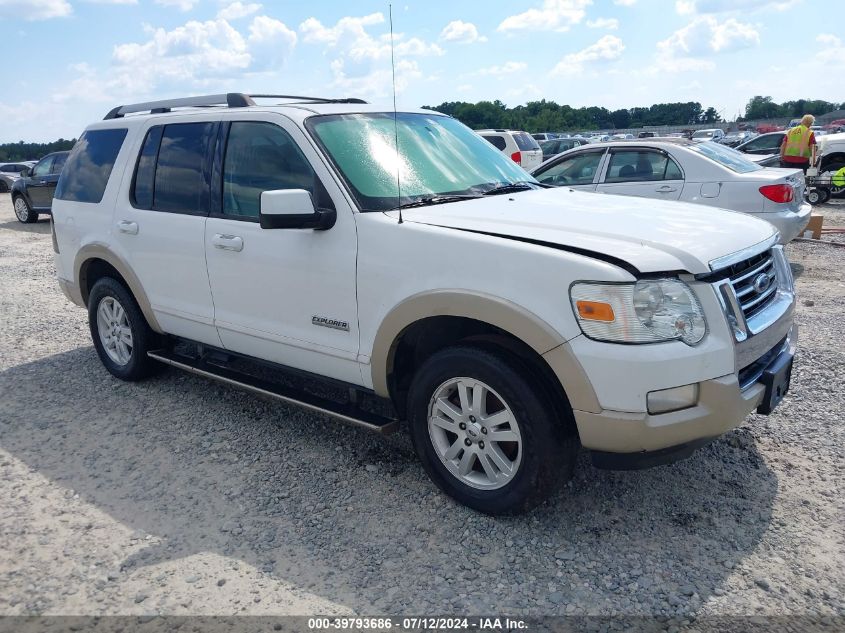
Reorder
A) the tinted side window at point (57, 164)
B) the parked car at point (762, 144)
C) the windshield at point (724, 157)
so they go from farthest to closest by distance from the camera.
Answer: the parked car at point (762, 144) < the tinted side window at point (57, 164) < the windshield at point (724, 157)

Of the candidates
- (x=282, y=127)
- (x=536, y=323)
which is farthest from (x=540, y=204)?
(x=282, y=127)

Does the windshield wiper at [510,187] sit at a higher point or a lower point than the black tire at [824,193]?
higher

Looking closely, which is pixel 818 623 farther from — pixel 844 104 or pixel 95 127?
pixel 844 104

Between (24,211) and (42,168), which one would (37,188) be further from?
(24,211)

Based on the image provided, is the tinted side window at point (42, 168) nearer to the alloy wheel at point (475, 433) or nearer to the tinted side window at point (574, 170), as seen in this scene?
the tinted side window at point (574, 170)

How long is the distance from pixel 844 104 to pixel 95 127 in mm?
122346

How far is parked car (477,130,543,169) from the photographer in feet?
54.7

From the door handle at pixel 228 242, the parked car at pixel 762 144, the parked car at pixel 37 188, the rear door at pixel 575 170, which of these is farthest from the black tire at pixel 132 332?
the parked car at pixel 762 144

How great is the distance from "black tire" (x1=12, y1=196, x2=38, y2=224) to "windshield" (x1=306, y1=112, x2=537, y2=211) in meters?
16.4

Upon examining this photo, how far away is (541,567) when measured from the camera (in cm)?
304

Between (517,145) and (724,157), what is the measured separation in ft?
29.2

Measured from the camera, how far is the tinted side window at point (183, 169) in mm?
4453

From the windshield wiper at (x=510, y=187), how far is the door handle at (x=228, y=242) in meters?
1.47

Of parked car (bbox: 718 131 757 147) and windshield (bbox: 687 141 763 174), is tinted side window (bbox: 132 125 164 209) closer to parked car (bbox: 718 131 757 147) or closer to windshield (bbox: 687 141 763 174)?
windshield (bbox: 687 141 763 174)
